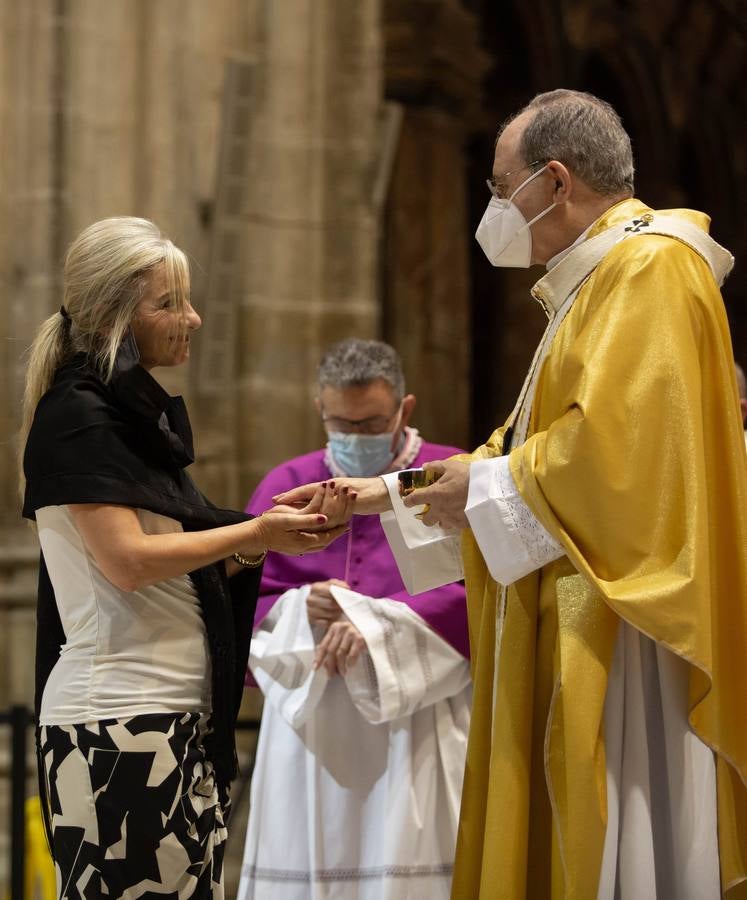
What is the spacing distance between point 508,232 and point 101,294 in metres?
0.93

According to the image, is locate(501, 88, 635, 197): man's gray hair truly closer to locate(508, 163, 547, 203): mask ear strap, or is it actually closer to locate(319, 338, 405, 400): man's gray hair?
locate(508, 163, 547, 203): mask ear strap

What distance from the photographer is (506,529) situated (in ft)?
9.51

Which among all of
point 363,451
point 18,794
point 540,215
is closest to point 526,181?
point 540,215

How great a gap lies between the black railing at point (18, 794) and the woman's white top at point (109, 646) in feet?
6.31

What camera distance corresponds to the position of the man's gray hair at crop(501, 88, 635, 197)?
10.2 feet

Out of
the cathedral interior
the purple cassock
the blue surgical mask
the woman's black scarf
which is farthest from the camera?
the cathedral interior

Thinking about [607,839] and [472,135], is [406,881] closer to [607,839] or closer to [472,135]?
[607,839]

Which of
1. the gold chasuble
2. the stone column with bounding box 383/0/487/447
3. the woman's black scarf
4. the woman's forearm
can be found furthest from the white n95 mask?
the stone column with bounding box 383/0/487/447

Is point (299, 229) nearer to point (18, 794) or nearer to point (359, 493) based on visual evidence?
point (18, 794)

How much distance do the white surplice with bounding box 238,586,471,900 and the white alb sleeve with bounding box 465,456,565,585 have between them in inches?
45.9

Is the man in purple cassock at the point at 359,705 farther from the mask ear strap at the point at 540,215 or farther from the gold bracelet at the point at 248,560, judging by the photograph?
the mask ear strap at the point at 540,215

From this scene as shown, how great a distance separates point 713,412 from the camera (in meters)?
2.93

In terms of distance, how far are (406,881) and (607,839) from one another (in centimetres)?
138

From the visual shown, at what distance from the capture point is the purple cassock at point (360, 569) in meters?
4.14
